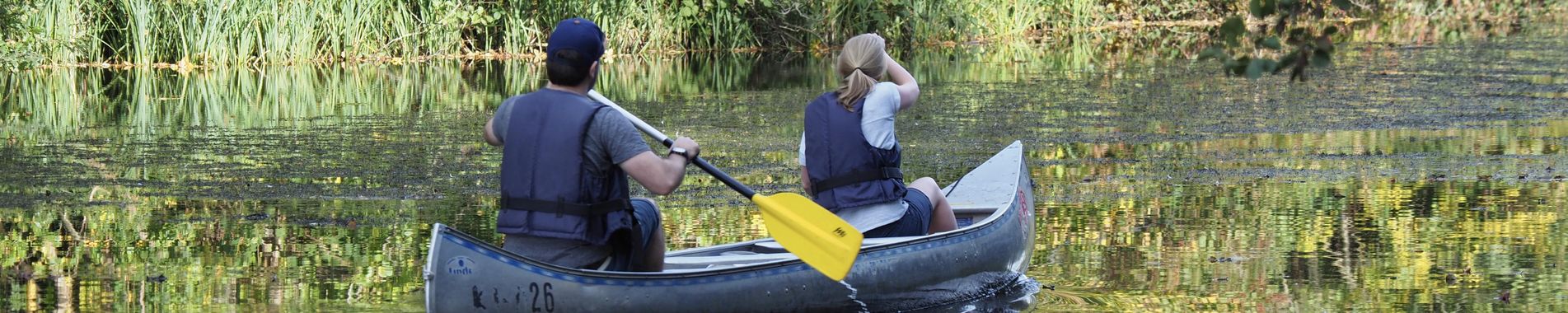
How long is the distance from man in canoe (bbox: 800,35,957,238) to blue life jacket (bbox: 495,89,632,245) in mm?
900

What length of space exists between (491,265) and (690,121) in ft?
22.0

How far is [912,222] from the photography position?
520 cm

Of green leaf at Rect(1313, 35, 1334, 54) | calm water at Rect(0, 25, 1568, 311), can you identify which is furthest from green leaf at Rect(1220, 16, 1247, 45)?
calm water at Rect(0, 25, 1568, 311)

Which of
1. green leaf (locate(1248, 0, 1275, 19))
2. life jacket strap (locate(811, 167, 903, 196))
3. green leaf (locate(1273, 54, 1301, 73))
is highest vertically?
green leaf (locate(1248, 0, 1275, 19))

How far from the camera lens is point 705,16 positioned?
20.2 meters

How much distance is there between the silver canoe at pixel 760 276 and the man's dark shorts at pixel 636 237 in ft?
0.33

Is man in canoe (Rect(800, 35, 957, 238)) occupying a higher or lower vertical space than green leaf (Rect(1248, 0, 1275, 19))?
lower

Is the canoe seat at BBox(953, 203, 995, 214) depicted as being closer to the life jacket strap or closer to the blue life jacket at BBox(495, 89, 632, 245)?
the life jacket strap

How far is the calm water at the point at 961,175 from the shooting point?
17.4 ft

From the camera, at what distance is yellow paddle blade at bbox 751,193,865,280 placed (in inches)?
183

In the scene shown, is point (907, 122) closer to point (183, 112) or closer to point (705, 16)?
point (183, 112)

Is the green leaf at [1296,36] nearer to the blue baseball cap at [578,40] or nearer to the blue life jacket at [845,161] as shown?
the blue baseball cap at [578,40]

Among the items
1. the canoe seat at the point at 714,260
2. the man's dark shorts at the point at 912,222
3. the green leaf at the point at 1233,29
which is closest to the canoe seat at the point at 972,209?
the man's dark shorts at the point at 912,222

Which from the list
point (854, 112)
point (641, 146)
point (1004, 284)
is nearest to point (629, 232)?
point (641, 146)
